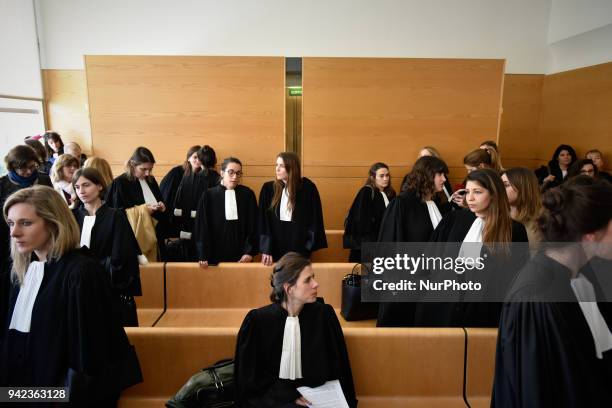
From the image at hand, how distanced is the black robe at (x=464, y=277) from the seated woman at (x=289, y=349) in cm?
103

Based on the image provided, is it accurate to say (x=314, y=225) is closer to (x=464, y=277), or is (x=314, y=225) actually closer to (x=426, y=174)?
(x=426, y=174)

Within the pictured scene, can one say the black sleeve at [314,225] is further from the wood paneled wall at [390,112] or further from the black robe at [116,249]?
the black robe at [116,249]

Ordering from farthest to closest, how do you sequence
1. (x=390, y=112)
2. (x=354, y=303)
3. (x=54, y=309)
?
1. (x=390, y=112)
2. (x=354, y=303)
3. (x=54, y=309)

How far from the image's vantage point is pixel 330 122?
20.0ft

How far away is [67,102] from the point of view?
23.8 ft

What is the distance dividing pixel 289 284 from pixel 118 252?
1552mm

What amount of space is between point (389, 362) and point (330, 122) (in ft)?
13.8

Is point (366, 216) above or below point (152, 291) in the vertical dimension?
above

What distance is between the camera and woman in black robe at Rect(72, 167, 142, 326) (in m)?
3.03

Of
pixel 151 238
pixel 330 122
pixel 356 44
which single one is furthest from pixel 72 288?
pixel 356 44

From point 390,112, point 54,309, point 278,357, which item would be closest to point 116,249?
point 54,309

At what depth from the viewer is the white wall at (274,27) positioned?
6.89 meters

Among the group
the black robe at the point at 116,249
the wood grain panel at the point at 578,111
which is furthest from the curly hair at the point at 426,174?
the wood grain panel at the point at 578,111

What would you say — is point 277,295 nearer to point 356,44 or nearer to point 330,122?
point 330,122
